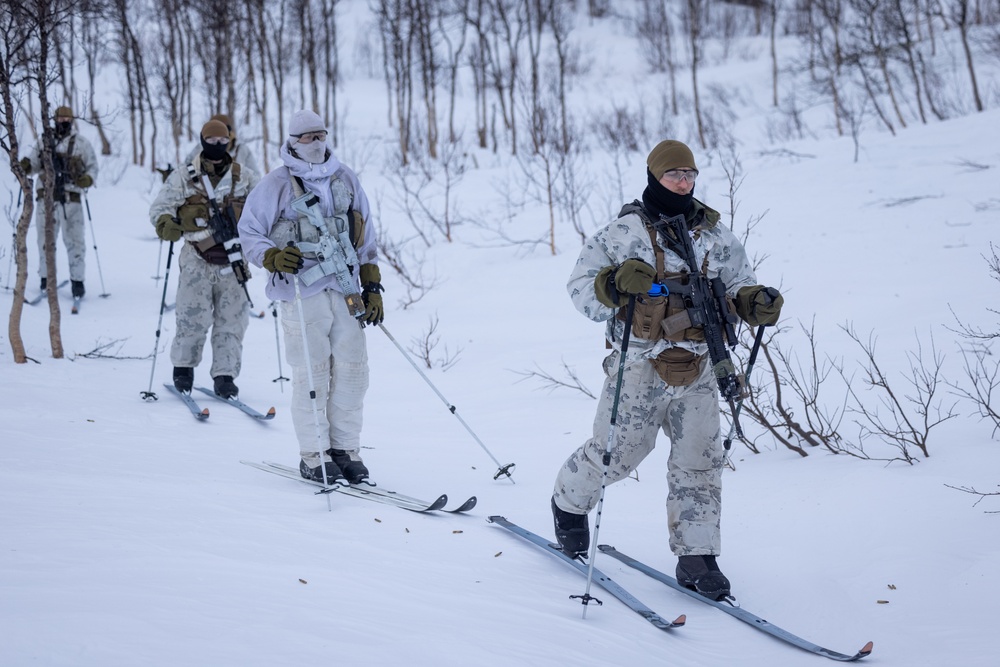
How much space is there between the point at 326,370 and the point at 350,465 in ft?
1.90

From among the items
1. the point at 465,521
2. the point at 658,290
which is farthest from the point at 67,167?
the point at 658,290

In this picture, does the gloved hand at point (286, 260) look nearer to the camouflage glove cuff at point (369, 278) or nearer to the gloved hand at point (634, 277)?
the camouflage glove cuff at point (369, 278)

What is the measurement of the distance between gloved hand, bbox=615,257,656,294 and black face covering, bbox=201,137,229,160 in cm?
441

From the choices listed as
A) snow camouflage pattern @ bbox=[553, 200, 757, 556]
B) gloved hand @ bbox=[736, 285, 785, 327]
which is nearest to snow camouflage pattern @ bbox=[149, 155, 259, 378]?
snow camouflage pattern @ bbox=[553, 200, 757, 556]

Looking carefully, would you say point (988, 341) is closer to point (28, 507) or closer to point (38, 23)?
point (28, 507)

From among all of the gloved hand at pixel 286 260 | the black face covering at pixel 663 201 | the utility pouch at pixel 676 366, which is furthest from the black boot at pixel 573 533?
the gloved hand at pixel 286 260

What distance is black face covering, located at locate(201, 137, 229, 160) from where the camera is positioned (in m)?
6.74

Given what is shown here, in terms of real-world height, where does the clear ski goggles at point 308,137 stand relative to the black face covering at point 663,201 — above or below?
above

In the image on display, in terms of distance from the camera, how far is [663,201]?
12.1 ft

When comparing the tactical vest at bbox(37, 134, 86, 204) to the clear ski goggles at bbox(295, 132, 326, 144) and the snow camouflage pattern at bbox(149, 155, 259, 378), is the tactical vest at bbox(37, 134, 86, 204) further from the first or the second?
the clear ski goggles at bbox(295, 132, 326, 144)

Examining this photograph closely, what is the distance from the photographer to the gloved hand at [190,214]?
6.69m

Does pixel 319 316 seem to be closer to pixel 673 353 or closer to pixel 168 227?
pixel 673 353

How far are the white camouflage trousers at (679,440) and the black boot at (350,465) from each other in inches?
69.1

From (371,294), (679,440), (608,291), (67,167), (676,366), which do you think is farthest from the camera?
(67,167)
